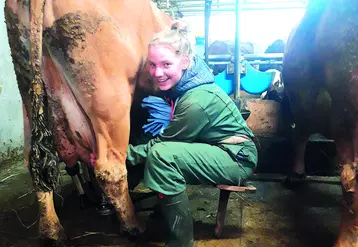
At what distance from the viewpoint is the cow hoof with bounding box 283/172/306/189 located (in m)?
3.13

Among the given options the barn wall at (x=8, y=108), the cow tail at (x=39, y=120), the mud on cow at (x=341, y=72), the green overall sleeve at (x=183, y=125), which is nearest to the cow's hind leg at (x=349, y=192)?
the mud on cow at (x=341, y=72)

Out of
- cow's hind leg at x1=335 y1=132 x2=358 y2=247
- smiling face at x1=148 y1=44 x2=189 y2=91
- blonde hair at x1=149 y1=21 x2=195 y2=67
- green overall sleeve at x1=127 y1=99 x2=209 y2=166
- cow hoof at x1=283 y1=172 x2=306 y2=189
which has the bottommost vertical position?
cow hoof at x1=283 y1=172 x2=306 y2=189

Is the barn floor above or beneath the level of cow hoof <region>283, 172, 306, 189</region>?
beneath

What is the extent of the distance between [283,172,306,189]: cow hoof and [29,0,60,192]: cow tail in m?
1.97

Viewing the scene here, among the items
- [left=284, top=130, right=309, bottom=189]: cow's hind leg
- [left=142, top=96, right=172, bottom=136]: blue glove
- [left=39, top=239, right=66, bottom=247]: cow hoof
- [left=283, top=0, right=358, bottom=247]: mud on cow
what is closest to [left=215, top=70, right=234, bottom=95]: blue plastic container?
[left=284, top=130, right=309, bottom=189]: cow's hind leg

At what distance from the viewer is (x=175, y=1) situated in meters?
5.70

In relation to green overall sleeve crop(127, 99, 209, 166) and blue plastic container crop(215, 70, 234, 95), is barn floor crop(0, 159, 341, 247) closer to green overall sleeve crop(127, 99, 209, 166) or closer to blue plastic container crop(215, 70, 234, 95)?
green overall sleeve crop(127, 99, 209, 166)

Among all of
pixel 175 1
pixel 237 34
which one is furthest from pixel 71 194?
pixel 175 1

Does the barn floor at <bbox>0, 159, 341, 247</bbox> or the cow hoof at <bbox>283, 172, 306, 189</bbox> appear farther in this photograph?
the cow hoof at <bbox>283, 172, 306, 189</bbox>

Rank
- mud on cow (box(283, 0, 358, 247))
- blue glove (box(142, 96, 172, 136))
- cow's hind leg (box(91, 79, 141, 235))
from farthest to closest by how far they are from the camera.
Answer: blue glove (box(142, 96, 172, 136)) → cow's hind leg (box(91, 79, 141, 235)) → mud on cow (box(283, 0, 358, 247))

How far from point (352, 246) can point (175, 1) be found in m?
4.69

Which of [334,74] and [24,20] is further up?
[24,20]

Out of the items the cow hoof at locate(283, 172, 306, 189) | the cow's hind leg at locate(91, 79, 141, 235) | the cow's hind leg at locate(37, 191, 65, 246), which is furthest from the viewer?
the cow hoof at locate(283, 172, 306, 189)

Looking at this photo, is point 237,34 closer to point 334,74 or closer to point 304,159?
point 304,159
